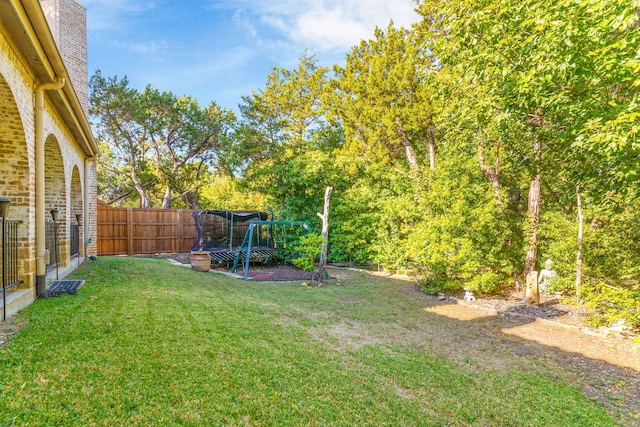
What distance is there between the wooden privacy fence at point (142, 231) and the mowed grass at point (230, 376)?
9525 millimetres

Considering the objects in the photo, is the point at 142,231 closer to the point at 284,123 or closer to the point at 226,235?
the point at 226,235

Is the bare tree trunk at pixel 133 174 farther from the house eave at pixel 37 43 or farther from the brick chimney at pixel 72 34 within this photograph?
the house eave at pixel 37 43

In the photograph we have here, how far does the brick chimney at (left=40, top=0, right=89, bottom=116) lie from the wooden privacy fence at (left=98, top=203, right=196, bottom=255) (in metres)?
5.19

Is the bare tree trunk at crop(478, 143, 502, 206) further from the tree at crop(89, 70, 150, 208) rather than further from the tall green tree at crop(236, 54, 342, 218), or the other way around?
the tree at crop(89, 70, 150, 208)

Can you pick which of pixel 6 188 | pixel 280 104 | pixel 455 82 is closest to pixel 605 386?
pixel 455 82

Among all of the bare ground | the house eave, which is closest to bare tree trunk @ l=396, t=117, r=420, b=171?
the bare ground

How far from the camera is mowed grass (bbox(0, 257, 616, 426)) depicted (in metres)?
2.12

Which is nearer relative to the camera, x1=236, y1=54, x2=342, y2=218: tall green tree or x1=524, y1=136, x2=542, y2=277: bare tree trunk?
x1=524, y1=136, x2=542, y2=277: bare tree trunk

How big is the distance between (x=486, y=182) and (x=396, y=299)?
398 cm

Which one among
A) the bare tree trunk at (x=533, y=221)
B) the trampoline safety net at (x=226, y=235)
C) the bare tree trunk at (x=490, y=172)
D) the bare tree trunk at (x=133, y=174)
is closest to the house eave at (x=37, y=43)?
the trampoline safety net at (x=226, y=235)

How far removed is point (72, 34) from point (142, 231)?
293 inches

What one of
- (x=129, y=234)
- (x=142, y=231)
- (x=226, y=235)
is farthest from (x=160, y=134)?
(x=226, y=235)

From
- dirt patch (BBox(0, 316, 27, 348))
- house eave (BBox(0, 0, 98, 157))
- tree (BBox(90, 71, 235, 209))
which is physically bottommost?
dirt patch (BBox(0, 316, 27, 348))

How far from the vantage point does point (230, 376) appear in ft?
8.79
